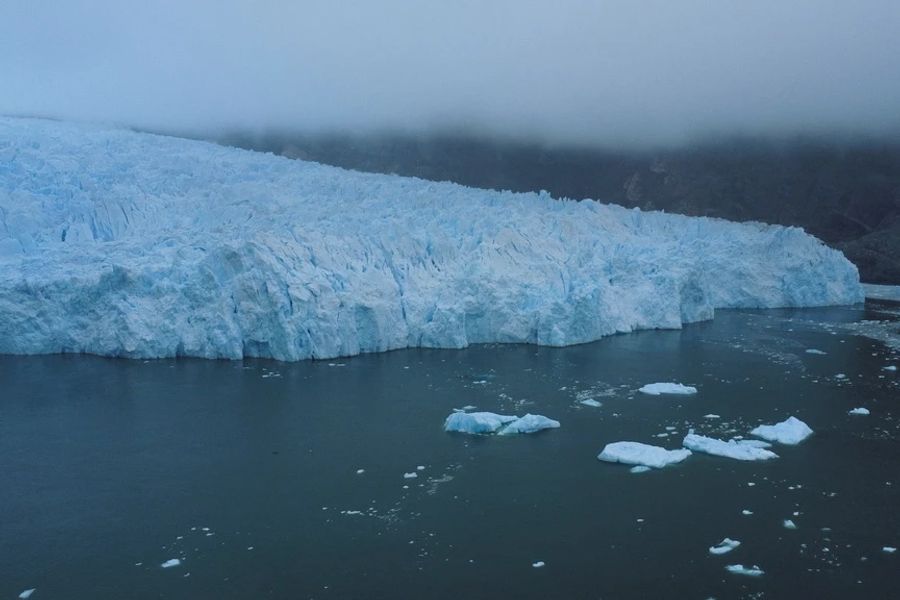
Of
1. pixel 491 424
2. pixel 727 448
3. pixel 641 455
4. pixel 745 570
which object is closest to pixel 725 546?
pixel 745 570

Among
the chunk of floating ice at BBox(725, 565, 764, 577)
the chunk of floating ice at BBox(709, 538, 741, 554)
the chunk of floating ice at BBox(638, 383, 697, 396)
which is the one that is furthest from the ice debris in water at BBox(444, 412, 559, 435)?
the chunk of floating ice at BBox(725, 565, 764, 577)

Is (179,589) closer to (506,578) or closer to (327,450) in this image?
Answer: (506,578)

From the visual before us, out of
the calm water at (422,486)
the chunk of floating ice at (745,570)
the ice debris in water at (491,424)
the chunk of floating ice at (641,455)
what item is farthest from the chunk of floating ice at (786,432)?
the chunk of floating ice at (745,570)

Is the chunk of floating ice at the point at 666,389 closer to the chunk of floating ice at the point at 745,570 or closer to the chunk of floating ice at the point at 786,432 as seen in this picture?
the chunk of floating ice at the point at 786,432

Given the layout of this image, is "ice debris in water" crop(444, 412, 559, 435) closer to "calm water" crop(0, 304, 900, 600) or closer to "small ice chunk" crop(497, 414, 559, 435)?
"small ice chunk" crop(497, 414, 559, 435)

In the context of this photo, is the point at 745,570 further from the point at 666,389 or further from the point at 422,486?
the point at 666,389
